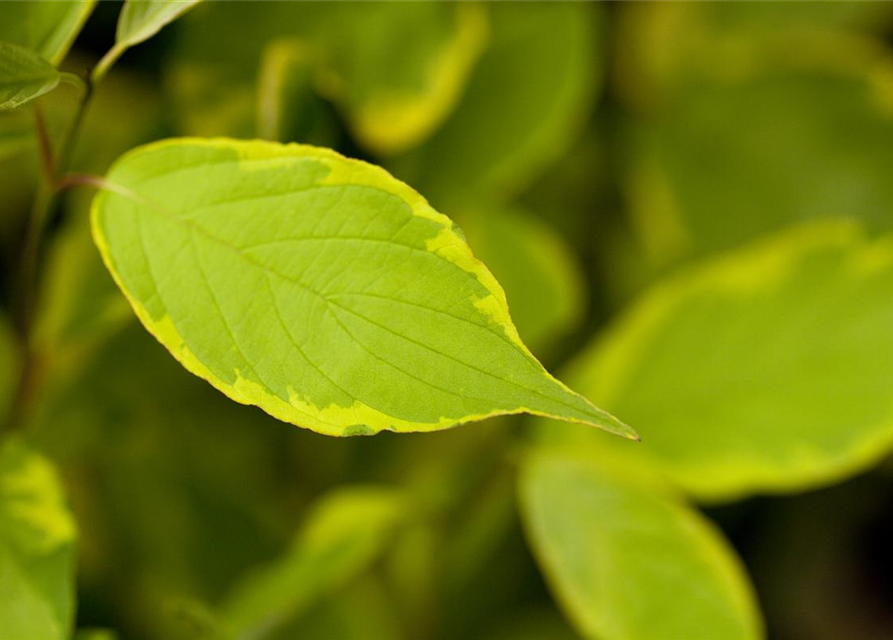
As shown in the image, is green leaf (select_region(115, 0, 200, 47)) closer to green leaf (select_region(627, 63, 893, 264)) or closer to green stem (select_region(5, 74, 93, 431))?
green stem (select_region(5, 74, 93, 431))

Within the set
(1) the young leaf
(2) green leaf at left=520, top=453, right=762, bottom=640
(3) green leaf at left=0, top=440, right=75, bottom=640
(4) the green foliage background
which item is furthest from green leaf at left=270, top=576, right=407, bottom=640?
(1) the young leaf

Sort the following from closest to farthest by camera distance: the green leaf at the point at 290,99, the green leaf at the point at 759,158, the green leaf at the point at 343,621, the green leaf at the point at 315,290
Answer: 1. the green leaf at the point at 315,290
2. the green leaf at the point at 290,99
3. the green leaf at the point at 343,621
4. the green leaf at the point at 759,158

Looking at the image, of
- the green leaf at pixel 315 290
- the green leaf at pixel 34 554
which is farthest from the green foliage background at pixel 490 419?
the green leaf at pixel 315 290

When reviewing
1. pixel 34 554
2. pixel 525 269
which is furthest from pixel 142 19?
pixel 525 269

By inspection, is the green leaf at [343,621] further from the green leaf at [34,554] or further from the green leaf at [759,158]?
the green leaf at [759,158]

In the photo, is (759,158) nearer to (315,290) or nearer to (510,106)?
(510,106)
